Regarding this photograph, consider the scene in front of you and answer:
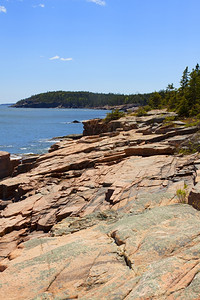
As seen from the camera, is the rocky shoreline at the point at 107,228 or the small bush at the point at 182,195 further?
the small bush at the point at 182,195

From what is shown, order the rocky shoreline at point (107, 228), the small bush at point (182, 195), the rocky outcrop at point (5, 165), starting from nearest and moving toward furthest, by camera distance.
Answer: the rocky shoreline at point (107, 228), the small bush at point (182, 195), the rocky outcrop at point (5, 165)

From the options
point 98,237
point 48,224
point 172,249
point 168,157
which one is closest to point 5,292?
point 98,237

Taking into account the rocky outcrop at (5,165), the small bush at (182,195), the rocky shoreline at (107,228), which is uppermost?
the small bush at (182,195)

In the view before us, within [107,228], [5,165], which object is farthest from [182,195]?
[5,165]

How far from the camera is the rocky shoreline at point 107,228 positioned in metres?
6.66

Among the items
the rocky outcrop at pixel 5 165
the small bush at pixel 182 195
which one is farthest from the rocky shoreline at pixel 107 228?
the rocky outcrop at pixel 5 165

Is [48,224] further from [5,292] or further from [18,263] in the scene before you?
[5,292]

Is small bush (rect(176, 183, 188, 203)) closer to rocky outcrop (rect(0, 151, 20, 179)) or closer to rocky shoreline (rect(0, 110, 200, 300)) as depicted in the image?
rocky shoreline (rect(0, 110, 200, 300))

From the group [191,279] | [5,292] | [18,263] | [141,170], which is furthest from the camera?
[141,170]

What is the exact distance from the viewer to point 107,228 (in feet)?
34.8

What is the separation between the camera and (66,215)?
624 inches

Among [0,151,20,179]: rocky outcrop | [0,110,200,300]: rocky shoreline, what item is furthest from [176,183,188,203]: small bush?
[0,151,20,179]: rocky outcrop

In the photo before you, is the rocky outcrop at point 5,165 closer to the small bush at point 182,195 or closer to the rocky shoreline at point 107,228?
→ the rocky shoreline at point 107,228

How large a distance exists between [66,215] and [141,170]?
618 cm
